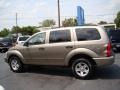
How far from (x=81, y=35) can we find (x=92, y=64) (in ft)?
3.64

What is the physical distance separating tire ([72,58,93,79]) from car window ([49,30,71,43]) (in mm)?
909

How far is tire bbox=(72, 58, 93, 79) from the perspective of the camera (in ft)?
28.5

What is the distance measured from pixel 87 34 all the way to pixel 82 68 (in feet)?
4.03

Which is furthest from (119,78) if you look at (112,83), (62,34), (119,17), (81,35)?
(119,17)

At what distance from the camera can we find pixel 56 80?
8742 millimetres

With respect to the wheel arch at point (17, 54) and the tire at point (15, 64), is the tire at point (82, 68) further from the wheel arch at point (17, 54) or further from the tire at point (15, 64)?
the tire at point (15, 64)

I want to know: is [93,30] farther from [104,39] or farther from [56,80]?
[56,80]

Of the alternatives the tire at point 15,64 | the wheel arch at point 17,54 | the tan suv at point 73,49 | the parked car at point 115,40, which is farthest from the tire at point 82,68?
the parked car at point 115,40

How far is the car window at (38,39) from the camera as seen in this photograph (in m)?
9.66

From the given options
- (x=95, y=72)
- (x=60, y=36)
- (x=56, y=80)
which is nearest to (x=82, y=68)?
(x=56, y=80)

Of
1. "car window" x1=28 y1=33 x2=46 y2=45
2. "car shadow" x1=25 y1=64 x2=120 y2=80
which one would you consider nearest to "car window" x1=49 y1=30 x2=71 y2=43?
"car window" x1=28 y1=33 x2=46 y2=45

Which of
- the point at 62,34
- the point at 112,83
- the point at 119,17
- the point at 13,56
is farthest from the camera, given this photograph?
the point at 119,17

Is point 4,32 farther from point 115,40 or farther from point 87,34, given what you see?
point 87,34

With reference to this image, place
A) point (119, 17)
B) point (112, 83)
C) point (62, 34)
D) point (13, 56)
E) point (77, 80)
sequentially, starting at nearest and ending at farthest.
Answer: point (112, 83)
point (77, 80)
point (62, 34)
point (13, 56)
point (119, 17)
